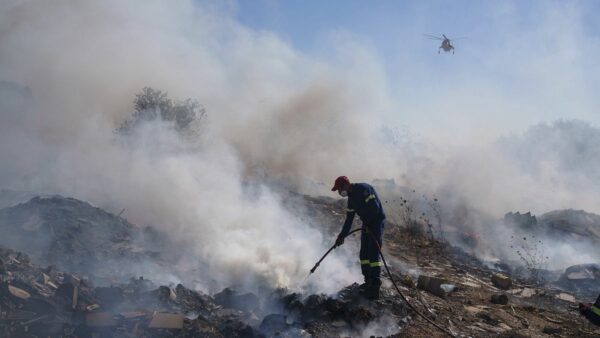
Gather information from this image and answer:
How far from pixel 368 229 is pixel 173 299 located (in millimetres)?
2932

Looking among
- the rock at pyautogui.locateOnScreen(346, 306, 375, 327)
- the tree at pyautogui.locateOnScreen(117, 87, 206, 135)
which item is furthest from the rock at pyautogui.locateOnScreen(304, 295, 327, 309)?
the tree at pyautogui.locateOnScreen(117, 87, 206, 135)

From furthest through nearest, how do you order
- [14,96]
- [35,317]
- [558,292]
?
[14,96], [558,292], [35,317]

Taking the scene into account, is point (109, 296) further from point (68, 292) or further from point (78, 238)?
point (78, 238)

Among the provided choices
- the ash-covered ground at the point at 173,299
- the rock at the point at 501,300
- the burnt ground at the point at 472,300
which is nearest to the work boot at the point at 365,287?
the ash-covered ground at the point at 173,299

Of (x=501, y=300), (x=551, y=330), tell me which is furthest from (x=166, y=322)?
(x=501, y=300)

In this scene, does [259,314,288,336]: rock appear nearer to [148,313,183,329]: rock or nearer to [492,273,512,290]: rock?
[148,313,183,329]: rock

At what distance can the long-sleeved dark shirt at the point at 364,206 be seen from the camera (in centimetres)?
616

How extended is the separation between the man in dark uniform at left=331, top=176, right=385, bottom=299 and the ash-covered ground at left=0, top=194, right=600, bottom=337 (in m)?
0.26

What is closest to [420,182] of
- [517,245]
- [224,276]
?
[517,245]

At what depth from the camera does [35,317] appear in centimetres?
460

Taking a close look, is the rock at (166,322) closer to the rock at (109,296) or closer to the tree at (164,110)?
the rock at (109,296)

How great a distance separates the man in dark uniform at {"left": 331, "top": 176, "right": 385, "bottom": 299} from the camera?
589cm

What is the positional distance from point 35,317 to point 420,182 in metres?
18.3

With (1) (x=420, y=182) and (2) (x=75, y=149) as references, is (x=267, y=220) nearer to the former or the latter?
(2) (x=75, y=149)
